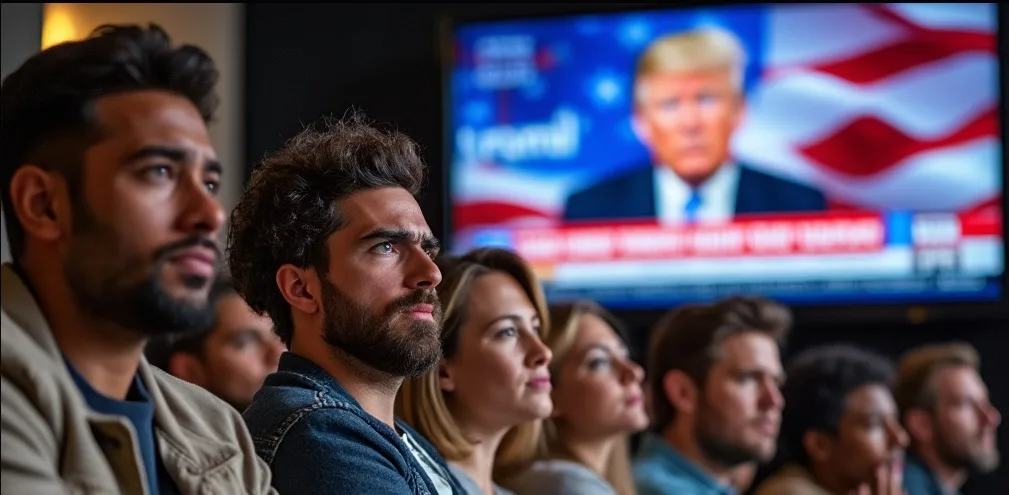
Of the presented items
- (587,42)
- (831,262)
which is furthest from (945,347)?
(587,42)

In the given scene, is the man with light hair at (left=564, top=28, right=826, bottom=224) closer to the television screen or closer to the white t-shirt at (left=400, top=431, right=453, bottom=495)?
the television screen

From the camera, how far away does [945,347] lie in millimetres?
4844

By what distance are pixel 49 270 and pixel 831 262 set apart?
3652 mm

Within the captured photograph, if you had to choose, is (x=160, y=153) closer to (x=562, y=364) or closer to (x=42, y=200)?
(x=42, y=200)

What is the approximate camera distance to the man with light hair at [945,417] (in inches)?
190

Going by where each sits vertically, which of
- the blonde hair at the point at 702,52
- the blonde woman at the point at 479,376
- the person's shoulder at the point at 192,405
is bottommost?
the blonde woman at the point at 479,376

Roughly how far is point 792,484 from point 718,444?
54cm

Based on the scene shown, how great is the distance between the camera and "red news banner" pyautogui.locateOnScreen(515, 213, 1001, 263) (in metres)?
4.65

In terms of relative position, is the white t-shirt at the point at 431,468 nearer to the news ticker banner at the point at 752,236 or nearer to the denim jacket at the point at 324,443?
the denim jacket at the point at 324,443

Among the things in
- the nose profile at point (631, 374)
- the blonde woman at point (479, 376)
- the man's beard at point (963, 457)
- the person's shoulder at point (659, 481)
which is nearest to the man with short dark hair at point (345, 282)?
the blonde woman at point (479, 376)

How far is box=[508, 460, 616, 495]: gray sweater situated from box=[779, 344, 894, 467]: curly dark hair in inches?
65.3

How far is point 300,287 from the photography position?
6.95 ft

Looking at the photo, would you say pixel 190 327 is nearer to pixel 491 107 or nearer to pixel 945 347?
pixel 491 107

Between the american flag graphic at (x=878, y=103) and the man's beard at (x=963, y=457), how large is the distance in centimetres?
89
